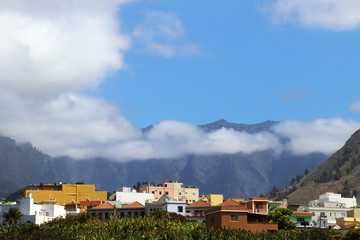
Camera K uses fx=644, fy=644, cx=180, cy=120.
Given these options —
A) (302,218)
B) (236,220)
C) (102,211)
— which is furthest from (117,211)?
(236,220)

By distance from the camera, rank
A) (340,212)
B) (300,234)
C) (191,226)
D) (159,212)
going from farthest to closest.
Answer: (340,212)
(159,212)
(191,226)
(300,234)

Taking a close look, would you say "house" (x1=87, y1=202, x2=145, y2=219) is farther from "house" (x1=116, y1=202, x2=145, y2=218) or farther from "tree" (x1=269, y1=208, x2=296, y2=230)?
"tree" (x1=269, y1=208, x2=296, y2=230)

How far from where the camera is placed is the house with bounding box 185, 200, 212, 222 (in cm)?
16088

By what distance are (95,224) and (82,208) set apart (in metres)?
75.0

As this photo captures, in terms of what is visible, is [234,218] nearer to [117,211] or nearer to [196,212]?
[196,212]

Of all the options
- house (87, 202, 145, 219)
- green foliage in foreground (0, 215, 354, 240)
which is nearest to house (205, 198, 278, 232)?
green foliage in foreground (0, 215, 354, 240)

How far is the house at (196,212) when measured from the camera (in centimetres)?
16088

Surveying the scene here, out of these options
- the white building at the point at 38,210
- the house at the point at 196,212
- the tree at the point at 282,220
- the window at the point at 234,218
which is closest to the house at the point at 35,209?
the white building at the point at 38,210

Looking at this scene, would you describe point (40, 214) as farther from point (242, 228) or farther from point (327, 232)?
point (327, 232)

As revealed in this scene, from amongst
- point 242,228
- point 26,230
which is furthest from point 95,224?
point 242,228

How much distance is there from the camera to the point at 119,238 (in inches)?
4122

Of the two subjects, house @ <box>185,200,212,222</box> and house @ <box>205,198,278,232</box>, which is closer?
house @ <box>205,198,278,232</box>

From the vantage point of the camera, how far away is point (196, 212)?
177m

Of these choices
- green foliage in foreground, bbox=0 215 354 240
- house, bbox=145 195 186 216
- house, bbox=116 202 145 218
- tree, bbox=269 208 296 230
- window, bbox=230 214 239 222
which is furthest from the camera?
house, bbox=116 202 145 218
